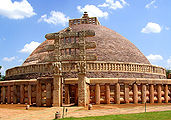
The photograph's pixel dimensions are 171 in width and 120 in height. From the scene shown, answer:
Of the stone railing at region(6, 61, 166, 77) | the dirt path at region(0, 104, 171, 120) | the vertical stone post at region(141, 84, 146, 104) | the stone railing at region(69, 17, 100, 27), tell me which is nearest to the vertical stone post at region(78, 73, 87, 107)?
the dirt path at region(0, 104, 171, 120)

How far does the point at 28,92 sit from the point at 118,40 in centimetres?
1286

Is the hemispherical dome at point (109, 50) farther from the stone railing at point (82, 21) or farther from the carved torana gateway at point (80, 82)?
the stone railing at point (82, 21)

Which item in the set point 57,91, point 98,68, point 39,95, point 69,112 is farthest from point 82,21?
point 69,112

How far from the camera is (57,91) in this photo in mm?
11625

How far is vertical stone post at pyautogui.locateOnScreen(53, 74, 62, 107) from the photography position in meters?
11.5

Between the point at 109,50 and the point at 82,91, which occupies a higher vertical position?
the point at 109,50

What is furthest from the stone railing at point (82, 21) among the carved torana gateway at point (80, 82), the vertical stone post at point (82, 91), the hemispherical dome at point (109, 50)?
the vertical stone post at point (82, 91)

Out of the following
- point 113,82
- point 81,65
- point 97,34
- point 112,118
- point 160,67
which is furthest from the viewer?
point 97,34

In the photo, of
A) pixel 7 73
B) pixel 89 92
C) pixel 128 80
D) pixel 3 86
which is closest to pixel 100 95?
pixel 89 92

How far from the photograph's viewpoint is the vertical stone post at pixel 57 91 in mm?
11516

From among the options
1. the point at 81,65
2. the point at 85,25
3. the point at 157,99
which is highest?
the point at 85,25

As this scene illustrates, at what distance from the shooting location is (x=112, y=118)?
7145 millimetres

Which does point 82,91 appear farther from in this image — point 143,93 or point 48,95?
point 143,93

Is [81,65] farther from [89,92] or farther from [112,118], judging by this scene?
[112,118]
